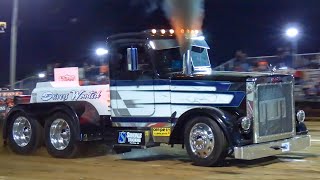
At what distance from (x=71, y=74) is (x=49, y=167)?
2.69 metres

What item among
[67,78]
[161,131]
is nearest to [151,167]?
[161,131]

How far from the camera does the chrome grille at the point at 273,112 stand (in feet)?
34.1

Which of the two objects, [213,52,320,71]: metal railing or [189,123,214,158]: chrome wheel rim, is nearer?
[189,123,214,158]: chrome wheel rim

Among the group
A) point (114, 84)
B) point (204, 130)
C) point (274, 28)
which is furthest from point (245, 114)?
point (274, 28)

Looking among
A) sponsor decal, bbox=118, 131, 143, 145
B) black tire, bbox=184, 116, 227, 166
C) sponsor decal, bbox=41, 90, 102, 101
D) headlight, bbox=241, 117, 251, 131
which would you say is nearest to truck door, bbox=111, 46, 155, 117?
sponsor decal, bbox=118, 131, 143, 145

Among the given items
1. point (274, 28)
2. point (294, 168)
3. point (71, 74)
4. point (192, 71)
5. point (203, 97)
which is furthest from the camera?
point (274, 28)

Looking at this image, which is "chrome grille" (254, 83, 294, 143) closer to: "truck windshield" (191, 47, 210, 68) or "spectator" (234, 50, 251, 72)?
"truck windshield" (191, 47, 210, 68)

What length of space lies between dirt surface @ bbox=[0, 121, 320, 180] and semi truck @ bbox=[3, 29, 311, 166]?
0.29 metres

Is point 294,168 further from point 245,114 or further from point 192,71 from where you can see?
point 192,71

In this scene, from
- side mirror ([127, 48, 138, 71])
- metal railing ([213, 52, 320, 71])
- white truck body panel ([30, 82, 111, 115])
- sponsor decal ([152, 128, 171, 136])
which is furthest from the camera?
metal railing ([213, 52, 320, 71])

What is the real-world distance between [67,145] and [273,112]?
4.46m

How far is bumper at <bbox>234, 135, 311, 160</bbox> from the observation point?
995cm

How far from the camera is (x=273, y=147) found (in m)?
10.5

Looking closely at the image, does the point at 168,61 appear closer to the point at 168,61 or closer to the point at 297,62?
the point at 168,61
